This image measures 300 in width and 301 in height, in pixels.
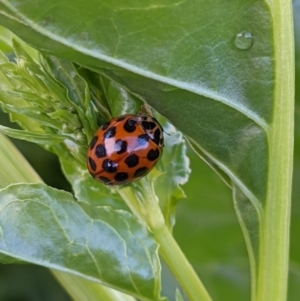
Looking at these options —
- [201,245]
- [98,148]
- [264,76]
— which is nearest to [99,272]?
[98,148]

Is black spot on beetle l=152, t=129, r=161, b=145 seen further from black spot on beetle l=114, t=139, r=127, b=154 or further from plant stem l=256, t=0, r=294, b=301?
plant stem l=256, t=0, r=294, b=301

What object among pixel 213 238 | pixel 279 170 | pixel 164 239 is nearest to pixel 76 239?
pixel 164 239

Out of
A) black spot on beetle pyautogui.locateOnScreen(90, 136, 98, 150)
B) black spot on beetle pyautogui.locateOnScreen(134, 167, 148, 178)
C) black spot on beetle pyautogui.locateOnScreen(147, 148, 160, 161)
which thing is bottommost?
black spot on beetle pyautogui.locateOnScreen(134, 167, 148, 178)

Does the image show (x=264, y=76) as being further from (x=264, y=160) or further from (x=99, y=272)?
(x=99, y=272)

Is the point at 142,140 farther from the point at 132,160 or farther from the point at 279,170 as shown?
the point at 279,170

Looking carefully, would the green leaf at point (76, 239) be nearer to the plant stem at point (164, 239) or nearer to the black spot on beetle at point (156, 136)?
the plant stem at point (164, 239)

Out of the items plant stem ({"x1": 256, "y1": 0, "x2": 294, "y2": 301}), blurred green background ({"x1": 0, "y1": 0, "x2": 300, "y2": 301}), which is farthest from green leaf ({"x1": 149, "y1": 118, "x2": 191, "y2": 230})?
blurred green background ({"x1": 0, "y1": 0, "x2": 300, "y2": 301})
